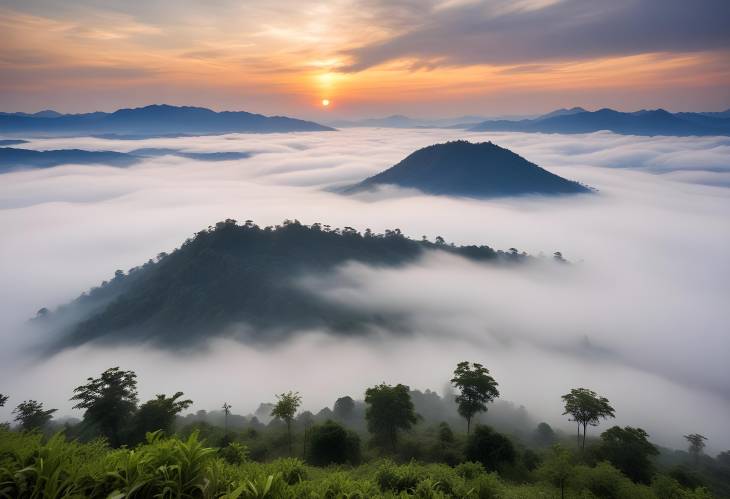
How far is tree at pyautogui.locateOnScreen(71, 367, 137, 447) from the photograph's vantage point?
1850 inches

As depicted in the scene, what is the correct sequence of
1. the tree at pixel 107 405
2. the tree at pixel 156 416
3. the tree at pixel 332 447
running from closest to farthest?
the tree at pixel 332 447, the tree at pixel 156 416, the tree at pixel 107 405

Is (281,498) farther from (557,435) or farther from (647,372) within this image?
(647,372)

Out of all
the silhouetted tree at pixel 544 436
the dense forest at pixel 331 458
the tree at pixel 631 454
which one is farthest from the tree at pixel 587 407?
the silhouetted tree at pixel 544 436

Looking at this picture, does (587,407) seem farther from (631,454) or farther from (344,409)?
(344,409)

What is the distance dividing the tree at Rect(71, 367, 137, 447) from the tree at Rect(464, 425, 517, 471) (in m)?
41.8

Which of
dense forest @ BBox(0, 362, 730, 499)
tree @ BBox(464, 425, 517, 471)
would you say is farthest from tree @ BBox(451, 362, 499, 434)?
tree @ BBox(464, 425, 517, 471)

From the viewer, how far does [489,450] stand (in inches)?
1598

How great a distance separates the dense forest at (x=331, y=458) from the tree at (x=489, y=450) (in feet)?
0.35

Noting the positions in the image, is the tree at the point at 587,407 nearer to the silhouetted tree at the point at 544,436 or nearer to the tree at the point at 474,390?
the tree at the point at 474,390

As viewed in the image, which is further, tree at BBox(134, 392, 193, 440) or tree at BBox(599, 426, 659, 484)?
tree at BBox(134, 392, 193, 440)

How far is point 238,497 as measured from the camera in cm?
866

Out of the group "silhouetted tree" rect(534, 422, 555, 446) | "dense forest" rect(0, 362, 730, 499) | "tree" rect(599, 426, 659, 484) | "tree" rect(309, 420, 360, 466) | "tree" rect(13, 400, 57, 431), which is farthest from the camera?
"silhouetted tree" rect(534, 422, 555, 446)

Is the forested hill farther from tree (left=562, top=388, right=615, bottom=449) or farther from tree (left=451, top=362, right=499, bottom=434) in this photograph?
tree (left=562, top=388, right=615, bottom=449)

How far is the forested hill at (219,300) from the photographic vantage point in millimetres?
153750
